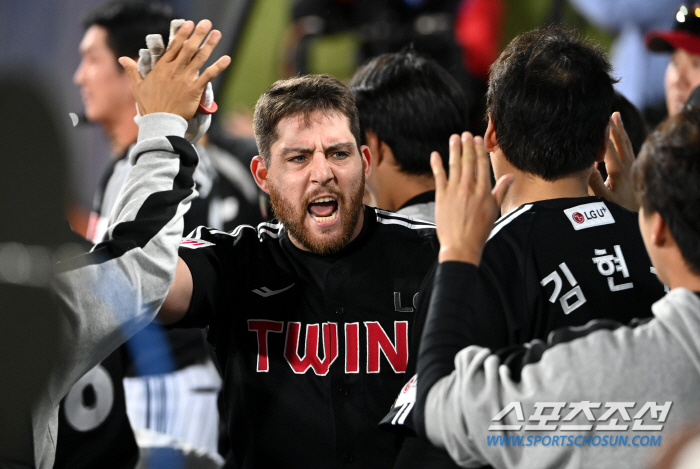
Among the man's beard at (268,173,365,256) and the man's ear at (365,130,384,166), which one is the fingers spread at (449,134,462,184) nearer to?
the man's beard at (268,173,365,256)

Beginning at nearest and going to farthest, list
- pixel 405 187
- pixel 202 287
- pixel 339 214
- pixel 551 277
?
pixel 551 277
pixel 202 287
pixel 339 214
pixel 405 187

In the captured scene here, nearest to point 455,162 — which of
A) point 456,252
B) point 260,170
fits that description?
point 456,252

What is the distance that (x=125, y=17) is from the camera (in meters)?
3.71

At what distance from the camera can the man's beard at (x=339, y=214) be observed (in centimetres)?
204

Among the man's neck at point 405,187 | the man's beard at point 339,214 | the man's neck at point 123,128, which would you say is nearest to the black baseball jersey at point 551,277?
the man's beard at point 339,214

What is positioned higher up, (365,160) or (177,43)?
(177,43)

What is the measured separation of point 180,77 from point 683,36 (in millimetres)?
2529

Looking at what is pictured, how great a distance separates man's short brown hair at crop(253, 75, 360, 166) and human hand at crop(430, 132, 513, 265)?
783 mm

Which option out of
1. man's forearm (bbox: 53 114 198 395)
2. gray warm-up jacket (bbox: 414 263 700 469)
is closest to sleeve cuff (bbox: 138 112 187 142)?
man's forearm (bbox: 53 114 198 395)

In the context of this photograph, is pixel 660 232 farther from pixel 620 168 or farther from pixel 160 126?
pixel 160 126

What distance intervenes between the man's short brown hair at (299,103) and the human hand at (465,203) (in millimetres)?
783

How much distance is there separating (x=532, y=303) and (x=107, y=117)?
2840mm

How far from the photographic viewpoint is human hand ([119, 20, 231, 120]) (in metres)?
1.77

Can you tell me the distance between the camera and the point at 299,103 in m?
2.09
